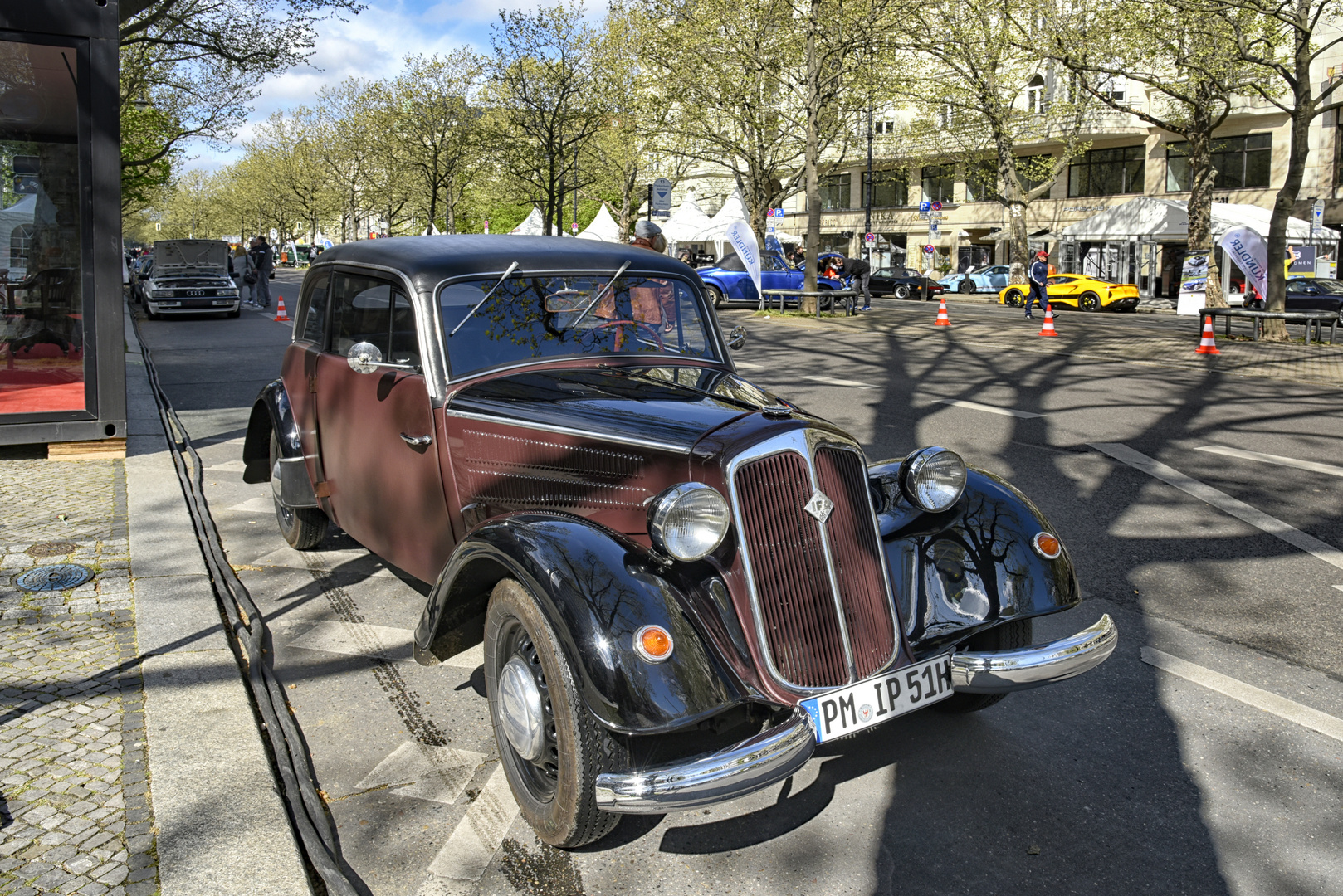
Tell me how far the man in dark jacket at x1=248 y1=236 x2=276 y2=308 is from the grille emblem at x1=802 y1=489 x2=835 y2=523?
1131 inches

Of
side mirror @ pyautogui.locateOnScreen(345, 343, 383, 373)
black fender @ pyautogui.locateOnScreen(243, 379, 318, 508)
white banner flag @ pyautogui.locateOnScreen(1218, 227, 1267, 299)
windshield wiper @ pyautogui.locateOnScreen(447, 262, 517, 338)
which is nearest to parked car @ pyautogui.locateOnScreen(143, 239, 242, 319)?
black fender @ pyautogui.locateOnScreen(243, 379, 318, 508)

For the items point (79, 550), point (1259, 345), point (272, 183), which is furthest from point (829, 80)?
point (272, 183)

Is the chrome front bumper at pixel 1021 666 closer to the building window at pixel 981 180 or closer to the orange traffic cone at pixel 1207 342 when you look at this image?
the orange traffic cone at pixel 1207 342

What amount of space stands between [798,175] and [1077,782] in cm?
3299

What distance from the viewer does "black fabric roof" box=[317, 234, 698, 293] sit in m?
4.38

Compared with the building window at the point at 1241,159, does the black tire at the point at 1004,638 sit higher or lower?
lower

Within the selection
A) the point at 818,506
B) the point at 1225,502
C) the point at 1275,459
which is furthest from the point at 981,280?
the point at 818,506

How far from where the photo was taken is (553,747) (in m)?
3.11

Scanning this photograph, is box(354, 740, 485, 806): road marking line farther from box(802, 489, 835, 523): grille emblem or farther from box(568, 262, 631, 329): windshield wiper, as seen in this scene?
box(568, 262, 631, 329): windshield wiper

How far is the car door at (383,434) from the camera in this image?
423 centimetres

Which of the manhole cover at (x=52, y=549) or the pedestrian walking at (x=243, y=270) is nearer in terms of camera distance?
the manhole cover at (x=52, y=549)

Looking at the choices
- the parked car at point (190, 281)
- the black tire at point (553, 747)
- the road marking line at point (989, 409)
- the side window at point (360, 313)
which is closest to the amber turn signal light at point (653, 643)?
the black tire at point (553, 747)

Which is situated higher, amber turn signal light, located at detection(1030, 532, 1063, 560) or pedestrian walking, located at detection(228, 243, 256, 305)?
pedestrian walking, located at detection(228, 243, 256, 305)

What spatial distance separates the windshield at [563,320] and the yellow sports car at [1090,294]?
102 ft
